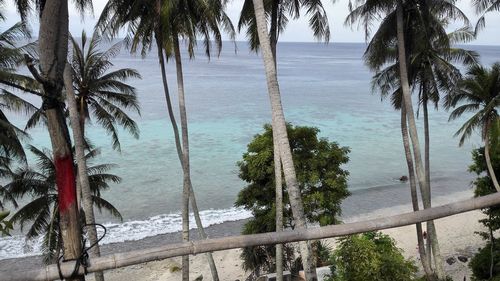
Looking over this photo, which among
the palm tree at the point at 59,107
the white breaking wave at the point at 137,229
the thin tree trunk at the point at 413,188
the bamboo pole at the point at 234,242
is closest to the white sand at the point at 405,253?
the thin tree trunk at the point at 413,188

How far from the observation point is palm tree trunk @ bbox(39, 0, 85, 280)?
262cm

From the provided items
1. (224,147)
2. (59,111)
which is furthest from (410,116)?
(224,147)

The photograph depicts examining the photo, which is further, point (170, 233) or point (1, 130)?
point (170, 233)

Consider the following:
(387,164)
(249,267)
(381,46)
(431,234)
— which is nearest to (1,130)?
(249,267)

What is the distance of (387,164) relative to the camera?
1459 inches

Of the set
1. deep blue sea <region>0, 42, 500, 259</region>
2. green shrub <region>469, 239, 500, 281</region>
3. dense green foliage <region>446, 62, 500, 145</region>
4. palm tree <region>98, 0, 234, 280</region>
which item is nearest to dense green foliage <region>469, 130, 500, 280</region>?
green shrub <region>469, 239, 500, 281</region>

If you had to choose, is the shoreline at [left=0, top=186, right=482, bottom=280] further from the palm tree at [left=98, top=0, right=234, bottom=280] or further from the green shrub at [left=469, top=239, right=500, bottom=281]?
the palm tree at [left=98, top=0, right=234, bottom=280]

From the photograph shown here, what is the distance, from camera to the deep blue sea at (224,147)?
27328mm

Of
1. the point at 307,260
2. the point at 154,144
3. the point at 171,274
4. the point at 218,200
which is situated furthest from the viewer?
the point at 154,144

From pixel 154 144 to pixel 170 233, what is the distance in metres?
17.5

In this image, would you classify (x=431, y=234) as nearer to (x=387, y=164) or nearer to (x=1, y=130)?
(x=1, y=130)

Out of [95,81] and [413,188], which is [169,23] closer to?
[95,81]

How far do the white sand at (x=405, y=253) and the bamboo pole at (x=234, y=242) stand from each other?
16.0 m

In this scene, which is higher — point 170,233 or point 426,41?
point 426,41
